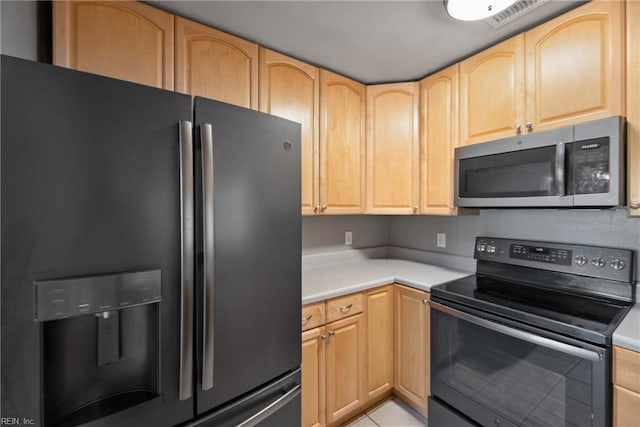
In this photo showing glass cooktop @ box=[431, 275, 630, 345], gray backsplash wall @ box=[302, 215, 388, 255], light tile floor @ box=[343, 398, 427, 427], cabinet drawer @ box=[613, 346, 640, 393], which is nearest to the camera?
cabinet drawer @ box=[613, 346, 640, 393]

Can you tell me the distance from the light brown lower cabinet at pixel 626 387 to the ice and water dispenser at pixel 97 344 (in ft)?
5.25

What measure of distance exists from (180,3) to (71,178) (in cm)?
109

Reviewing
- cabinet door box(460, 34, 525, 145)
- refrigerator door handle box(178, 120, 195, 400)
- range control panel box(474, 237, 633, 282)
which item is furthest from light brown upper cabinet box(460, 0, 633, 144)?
refrigerator door handle box(178, 120, 195, 400)

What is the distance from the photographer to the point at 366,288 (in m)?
1.76

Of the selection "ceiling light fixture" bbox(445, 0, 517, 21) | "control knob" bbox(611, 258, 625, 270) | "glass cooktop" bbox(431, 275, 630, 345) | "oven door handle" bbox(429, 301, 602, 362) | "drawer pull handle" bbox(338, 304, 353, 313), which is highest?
"ceiling light fixture" bbox(445, 0, 517, 21)

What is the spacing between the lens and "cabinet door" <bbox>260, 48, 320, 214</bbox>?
1679mm

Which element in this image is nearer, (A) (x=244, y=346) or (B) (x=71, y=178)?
(B) (x=71, y=178)

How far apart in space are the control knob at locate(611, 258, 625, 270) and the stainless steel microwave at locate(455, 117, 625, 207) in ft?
1.26

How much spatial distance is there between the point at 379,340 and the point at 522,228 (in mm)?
1171

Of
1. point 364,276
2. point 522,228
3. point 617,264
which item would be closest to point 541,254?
point 522,228

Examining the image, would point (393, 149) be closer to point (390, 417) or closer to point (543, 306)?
point (543, 306)

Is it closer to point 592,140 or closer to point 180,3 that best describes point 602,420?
point 592,140

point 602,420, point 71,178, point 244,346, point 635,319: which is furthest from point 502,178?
point 71,178

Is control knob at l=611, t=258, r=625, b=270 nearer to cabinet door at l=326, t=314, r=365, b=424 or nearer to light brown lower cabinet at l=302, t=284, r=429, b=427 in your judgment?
light brown lower cabinet at l=302, t=284, r=429, b=427
